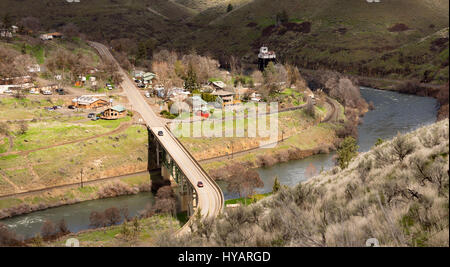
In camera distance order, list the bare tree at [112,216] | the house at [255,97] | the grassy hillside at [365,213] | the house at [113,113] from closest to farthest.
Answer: the grassy hillside at [365,213] → the bare tree at [112,216] → the house at [113,113] → the house at [255,97]

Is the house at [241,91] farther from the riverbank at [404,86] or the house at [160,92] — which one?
the riverbank at [404,86]

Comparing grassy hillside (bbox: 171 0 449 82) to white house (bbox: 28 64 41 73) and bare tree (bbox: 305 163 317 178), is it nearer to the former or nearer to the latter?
bare tree (bbox: 305 163 317 178)

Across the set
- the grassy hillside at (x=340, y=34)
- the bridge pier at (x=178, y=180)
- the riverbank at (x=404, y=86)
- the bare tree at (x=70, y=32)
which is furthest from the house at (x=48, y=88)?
the grassy hillside at (x=340, y=34)

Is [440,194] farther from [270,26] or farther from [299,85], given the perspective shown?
[270,26]

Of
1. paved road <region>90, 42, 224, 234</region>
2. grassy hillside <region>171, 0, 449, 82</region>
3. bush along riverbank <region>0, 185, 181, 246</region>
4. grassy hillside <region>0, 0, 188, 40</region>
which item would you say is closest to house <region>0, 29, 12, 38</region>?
paved road <region>90, 42, 224, 234</region>
